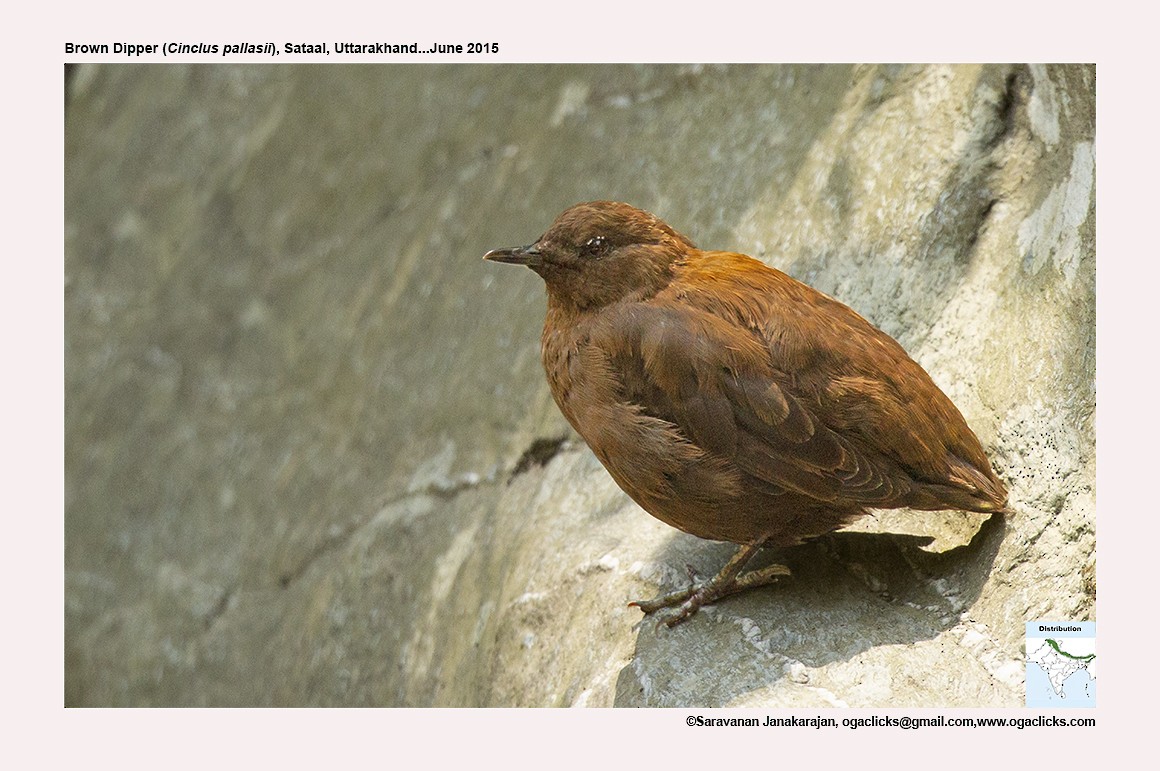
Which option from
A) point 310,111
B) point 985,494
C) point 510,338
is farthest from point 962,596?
point 310,111

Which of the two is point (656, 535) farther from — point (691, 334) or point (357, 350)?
point (357, 350)

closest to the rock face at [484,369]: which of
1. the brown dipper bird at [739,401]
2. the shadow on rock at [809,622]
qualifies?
the shadow on rock at [809,622]

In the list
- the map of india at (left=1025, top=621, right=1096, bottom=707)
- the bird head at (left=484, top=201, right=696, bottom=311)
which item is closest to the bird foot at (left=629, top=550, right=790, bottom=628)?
the map of india at (left=1025, top=621, right=1096, bottom=707)

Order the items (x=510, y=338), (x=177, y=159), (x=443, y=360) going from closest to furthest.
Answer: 1. (x=510, y=338)
2. (x=443, y=360)
3. (x=177, y=159)

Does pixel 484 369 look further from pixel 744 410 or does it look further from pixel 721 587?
pixel 744 410

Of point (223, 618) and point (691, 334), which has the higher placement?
point (691, 334)

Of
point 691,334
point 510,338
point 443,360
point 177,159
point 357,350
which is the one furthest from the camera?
point 177,159
